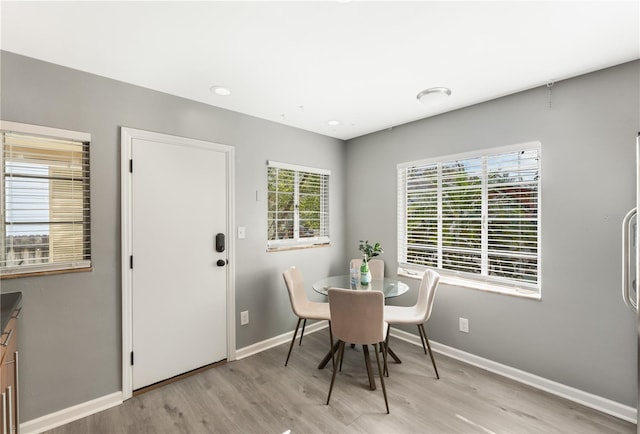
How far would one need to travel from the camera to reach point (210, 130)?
2758mm

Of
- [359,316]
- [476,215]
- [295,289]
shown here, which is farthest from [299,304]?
[476,215]

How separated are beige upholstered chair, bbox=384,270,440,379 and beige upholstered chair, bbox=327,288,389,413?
47cm

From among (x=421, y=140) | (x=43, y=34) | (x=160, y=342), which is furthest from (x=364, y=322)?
(x=43, y=34)

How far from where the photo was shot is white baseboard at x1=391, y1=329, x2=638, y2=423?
2.00 meters

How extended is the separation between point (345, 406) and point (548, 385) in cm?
164

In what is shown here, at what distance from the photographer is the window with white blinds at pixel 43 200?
6.06ft

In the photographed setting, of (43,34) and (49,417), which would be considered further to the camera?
(49,417)

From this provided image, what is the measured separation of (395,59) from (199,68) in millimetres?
1385

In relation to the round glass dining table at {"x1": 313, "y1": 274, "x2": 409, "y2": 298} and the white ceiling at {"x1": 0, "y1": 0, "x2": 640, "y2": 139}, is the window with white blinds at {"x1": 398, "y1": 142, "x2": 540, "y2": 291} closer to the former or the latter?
the round glass dining table at {"x1": 313, "y1": 274, "x2": 409, "y2": 298}

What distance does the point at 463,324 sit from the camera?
9.27ft

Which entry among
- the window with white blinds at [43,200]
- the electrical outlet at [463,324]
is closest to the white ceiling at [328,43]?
the window with white blinds at [43,200]

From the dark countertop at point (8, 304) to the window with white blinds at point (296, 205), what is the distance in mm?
1934

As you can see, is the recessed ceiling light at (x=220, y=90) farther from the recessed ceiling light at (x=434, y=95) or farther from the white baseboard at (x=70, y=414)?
the white baseboard at (x=70, y=414)

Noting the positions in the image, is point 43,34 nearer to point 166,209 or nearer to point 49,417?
point 166,209
